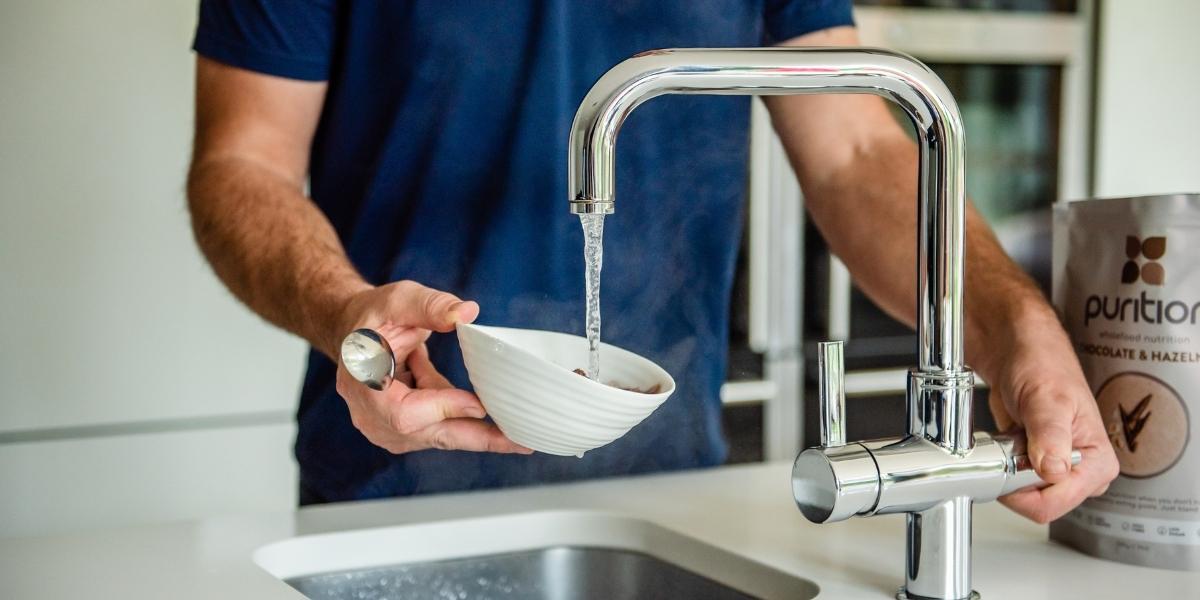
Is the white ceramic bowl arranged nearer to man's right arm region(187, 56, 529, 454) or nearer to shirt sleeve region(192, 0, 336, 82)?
man's right arm region(187, 56, 529, 454)

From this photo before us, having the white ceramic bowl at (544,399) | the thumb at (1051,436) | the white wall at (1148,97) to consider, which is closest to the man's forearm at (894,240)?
the thumb at (1051,436)

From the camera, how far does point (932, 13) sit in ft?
7.69

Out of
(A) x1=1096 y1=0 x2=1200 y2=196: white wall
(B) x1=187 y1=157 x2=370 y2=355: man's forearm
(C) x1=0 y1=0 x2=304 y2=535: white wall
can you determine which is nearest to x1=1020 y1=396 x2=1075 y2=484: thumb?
(B) x1=187 y1=157 x2=370 y2=355: man's forearm

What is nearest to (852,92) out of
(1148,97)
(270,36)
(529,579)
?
(529,579)

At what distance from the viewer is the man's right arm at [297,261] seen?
29.3 inches

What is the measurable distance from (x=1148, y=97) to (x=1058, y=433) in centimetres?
208

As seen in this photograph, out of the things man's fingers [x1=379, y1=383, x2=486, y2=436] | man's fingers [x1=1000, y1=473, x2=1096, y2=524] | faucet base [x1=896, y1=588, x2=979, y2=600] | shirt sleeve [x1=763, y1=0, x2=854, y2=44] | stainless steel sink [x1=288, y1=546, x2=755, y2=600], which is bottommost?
stainless steel sink [x1=288, y1=546, x2=755, y2=600]

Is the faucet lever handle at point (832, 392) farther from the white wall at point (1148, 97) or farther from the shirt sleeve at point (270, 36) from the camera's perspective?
the white wall at point (1148, 97)

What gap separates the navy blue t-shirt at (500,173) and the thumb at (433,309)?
49 cm

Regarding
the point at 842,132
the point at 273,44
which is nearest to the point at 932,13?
the point at 842,132

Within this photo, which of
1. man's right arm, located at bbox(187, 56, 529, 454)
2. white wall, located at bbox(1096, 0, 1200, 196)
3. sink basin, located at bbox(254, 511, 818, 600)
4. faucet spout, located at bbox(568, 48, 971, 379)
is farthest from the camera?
white wall, located at bbox(1096, 0, 1200, 196)

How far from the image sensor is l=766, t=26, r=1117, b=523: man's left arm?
809mm

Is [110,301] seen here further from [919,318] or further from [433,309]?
[919,318]

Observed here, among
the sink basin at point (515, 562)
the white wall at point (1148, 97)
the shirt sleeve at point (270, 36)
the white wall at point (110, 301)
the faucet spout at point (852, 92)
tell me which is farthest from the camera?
the white wall at point (1148, 97)
